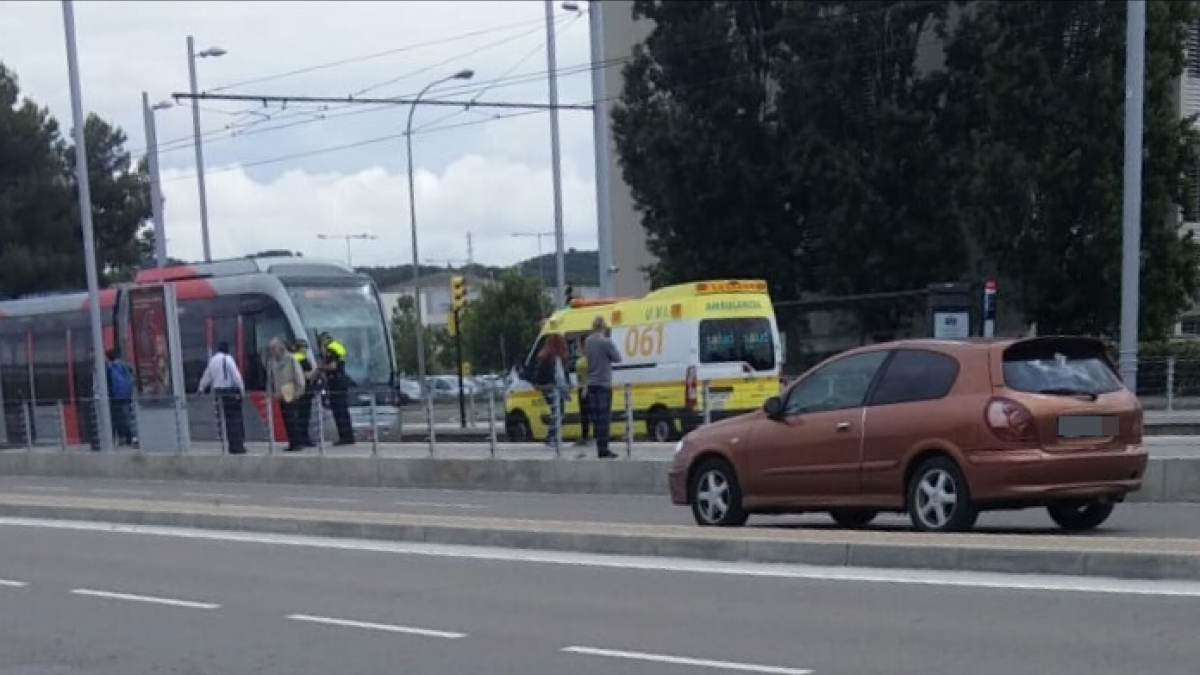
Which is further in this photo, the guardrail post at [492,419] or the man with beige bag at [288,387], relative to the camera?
the man with beige bag at [288,387]

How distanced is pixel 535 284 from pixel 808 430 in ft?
217

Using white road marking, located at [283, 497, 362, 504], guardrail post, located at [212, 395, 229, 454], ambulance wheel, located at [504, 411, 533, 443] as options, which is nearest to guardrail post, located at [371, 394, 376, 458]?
white road marking, located at [283, 497, 362, 504]

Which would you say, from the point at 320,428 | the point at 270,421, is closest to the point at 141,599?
the point at 320,428

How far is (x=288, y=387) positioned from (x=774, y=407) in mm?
12274

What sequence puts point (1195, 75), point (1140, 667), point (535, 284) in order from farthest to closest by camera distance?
point (535, 284), point (1195, 75), point (1140, 667)

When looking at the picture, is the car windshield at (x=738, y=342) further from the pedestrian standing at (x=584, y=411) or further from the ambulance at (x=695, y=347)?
the pedestrian standing at (x=584, y=411)

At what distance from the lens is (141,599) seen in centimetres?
1155

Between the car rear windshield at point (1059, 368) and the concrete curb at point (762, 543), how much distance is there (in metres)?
1.45

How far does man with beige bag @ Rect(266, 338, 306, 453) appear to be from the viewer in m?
23.8

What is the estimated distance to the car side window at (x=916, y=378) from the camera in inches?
476

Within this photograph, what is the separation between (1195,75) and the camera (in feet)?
137

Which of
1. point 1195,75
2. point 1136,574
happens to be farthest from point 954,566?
point 1195,75

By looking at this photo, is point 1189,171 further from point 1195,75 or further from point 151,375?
point 151,375

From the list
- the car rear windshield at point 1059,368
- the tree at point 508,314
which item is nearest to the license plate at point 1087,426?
the car rear windshield at point 1059,368
